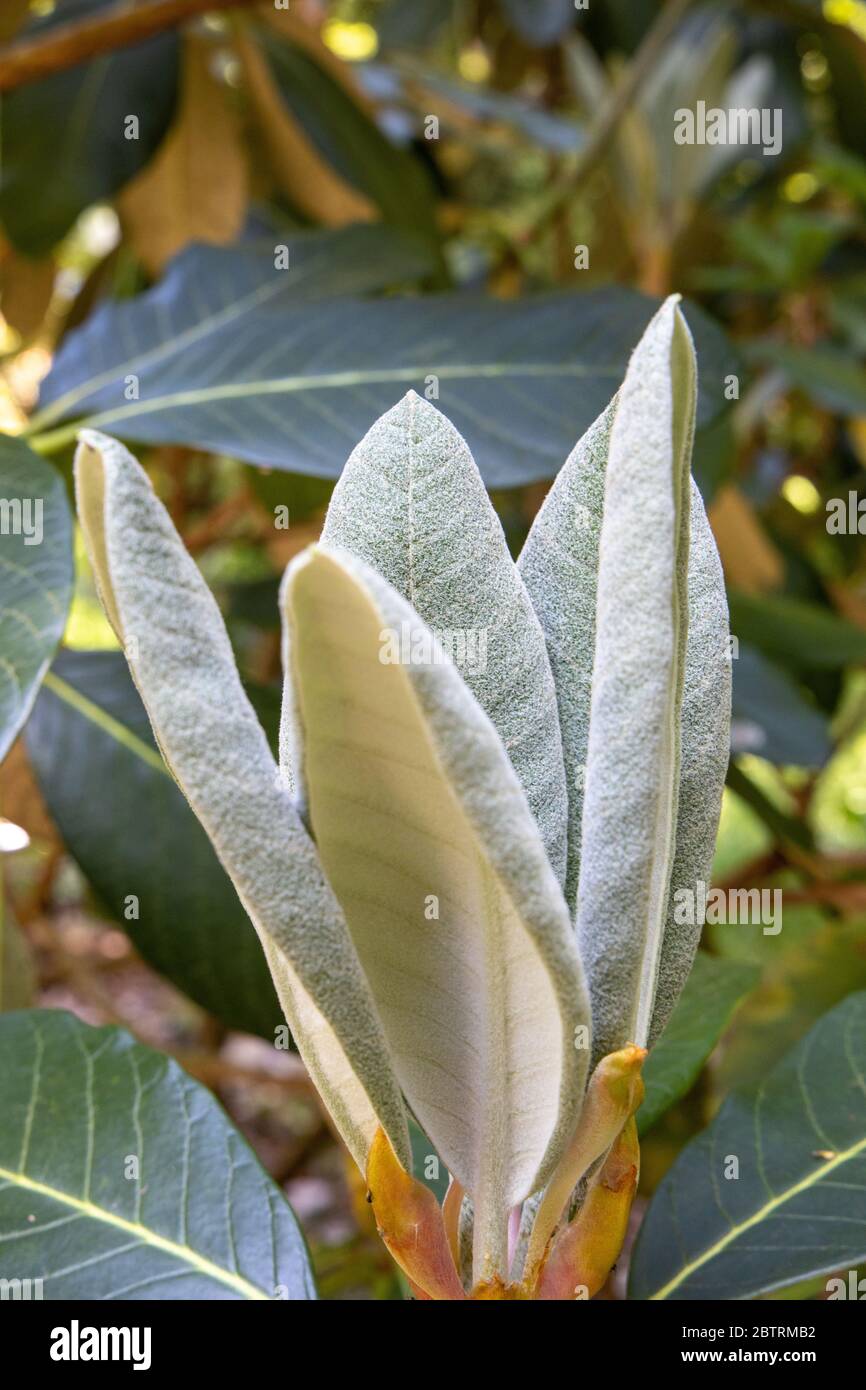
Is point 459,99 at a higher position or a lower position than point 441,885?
higher

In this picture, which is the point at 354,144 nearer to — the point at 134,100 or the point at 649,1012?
the point at 134,100

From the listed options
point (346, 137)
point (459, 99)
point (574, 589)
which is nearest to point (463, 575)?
point (574, 589)

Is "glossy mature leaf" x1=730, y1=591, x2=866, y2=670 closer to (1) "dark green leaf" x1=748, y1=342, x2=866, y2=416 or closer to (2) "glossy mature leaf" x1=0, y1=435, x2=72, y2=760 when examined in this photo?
(1) "dark green leaf" x1=748, y1=342, x2=866, y2=416

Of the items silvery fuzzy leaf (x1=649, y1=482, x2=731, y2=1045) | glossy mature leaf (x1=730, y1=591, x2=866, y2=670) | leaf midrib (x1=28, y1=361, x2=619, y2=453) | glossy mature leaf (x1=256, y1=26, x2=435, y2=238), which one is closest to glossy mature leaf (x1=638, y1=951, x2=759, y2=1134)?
silvery fuzzy leaf (x1=649, y1=482, x2=731, y2=1045)

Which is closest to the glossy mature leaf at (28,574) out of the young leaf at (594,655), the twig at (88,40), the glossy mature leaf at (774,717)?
the young leaf at (594,655)

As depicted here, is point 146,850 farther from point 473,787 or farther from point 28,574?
point 473,787

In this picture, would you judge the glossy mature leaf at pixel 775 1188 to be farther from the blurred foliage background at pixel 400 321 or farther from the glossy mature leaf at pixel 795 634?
the glossy mature leaf at pixel 795 634
